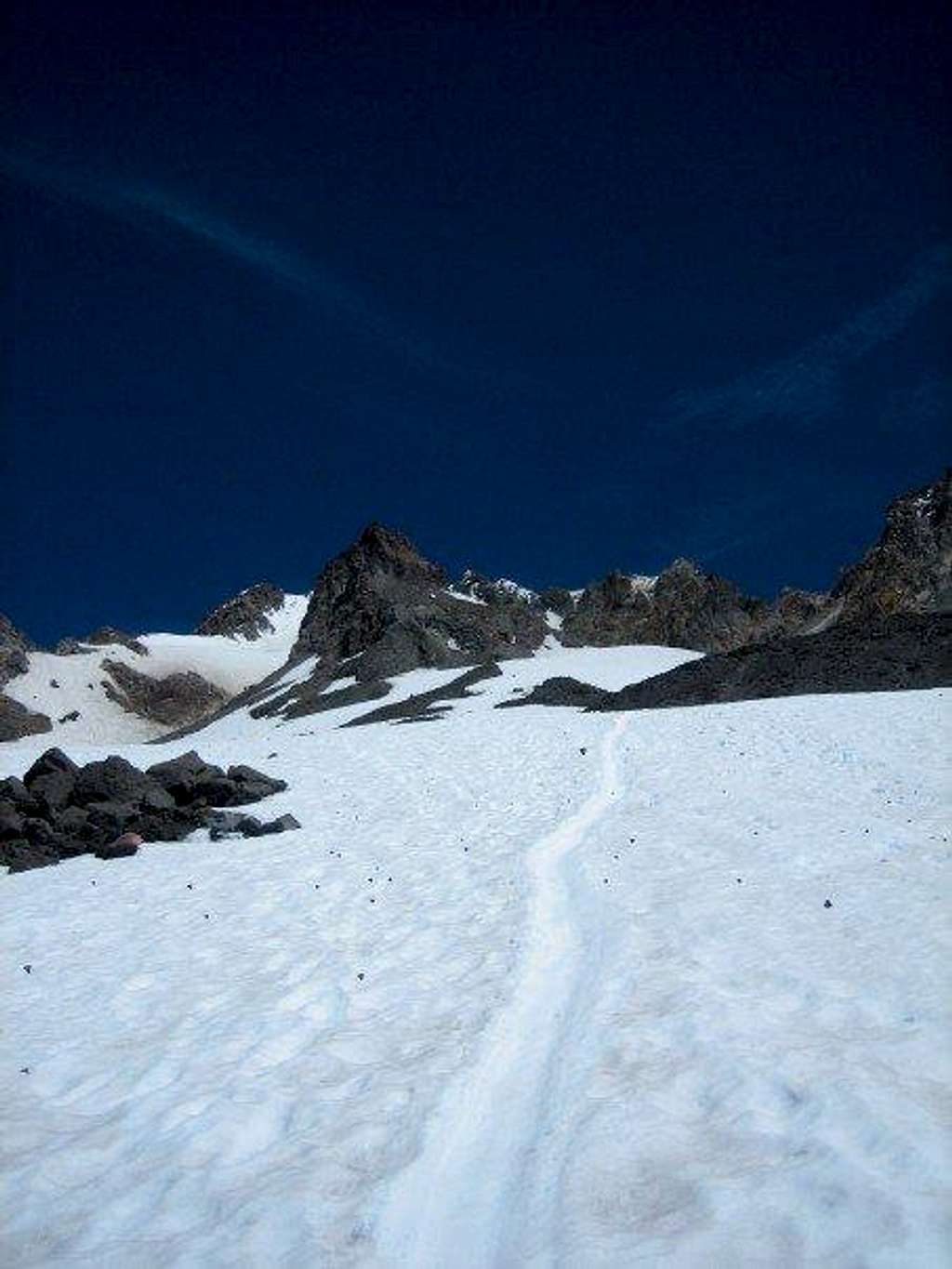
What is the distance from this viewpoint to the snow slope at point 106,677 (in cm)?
12606

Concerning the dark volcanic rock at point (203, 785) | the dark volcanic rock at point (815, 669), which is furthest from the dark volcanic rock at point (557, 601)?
the dark volcanic rock at point (203, 785)

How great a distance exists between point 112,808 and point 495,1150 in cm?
1472

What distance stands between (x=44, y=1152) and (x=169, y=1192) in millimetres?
1160

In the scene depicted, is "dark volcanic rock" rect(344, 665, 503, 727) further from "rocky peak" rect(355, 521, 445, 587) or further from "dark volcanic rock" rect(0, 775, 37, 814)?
"rocky peak" rect(355, 521, 445, 587)

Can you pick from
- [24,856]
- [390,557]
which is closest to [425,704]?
[24,856]

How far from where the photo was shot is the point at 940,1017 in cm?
593

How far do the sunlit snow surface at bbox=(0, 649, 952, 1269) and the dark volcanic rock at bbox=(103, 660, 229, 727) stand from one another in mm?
133720

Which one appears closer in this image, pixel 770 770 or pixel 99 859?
pixel 99 859

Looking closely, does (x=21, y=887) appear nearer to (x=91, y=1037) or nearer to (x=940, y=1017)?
(x=91, y=1037)

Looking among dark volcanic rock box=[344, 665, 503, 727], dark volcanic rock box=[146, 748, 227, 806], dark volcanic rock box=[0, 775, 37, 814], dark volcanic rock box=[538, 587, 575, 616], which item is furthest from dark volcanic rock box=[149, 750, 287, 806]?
dark volcanic rock box=[538, 587, 575, 616]

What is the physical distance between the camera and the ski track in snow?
14.3ft

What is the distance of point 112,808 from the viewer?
17500 millimetres

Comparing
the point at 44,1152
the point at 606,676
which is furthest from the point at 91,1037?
the point at 606,676

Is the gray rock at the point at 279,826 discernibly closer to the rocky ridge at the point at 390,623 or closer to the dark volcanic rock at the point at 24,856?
the dark volcanic rock at the point at 24,856
